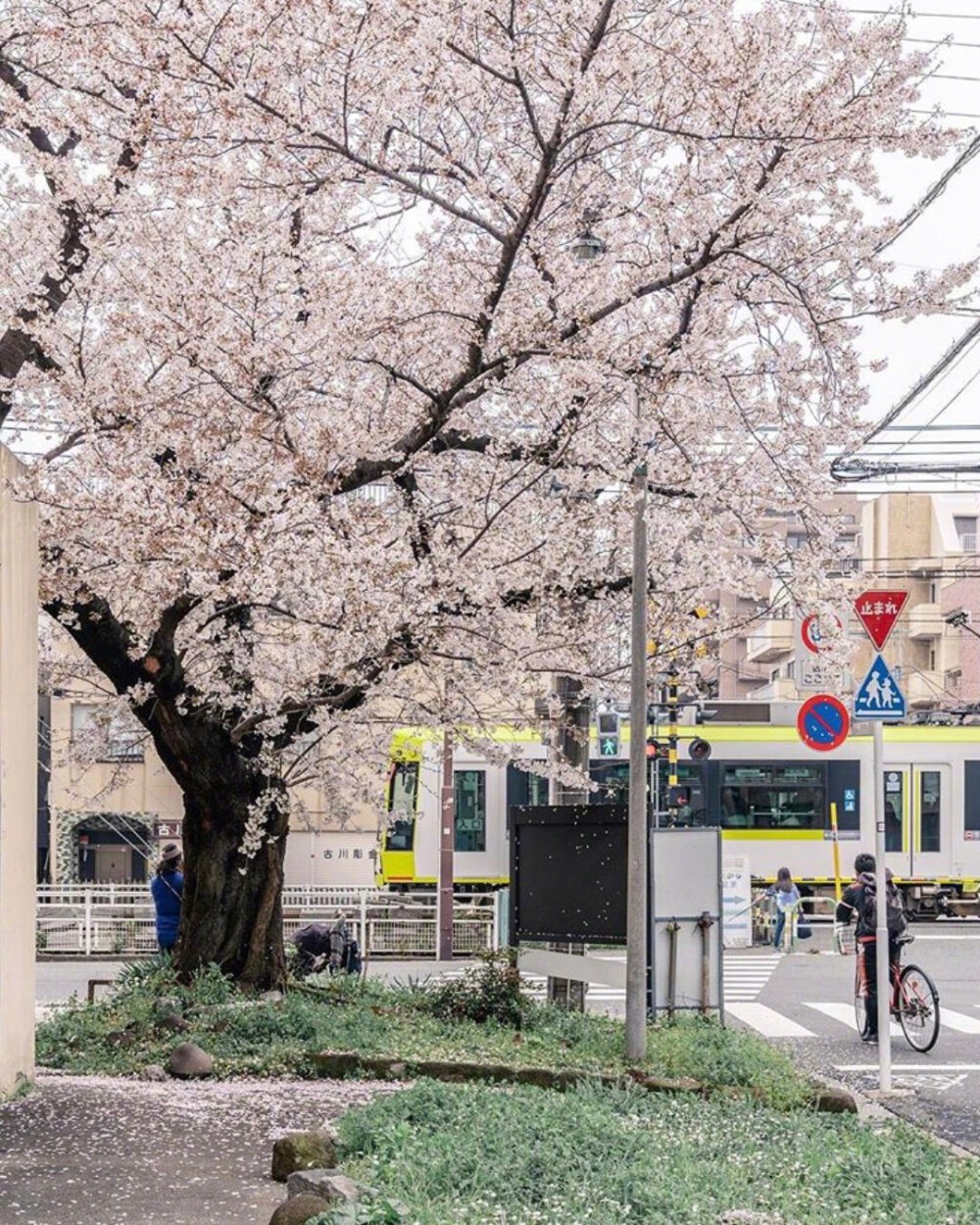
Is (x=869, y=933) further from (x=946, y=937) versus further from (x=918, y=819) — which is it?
(x=918, y=819)

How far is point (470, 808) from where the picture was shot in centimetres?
3158

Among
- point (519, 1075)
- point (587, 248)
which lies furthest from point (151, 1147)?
point (587, 248)

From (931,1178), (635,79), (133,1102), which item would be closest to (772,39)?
(635,79)

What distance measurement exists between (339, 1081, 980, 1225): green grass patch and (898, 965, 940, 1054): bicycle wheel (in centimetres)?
655

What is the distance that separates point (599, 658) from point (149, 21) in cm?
811

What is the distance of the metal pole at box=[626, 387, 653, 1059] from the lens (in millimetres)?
11375

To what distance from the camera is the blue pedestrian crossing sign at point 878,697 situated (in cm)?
1282

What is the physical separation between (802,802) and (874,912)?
16.7 meters

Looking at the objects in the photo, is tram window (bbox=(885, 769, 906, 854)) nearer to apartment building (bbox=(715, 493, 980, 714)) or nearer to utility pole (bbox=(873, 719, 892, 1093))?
utility pole (bbox=(873, 719, 892, 1093))

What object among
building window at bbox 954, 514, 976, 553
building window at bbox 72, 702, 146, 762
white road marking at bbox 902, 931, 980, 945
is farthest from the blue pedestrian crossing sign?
building window at bbox 954, 514, 976, 553

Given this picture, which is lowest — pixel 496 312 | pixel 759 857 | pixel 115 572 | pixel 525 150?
pixel 759 857

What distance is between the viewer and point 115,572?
12.3m

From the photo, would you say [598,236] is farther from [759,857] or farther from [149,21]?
[759,857]

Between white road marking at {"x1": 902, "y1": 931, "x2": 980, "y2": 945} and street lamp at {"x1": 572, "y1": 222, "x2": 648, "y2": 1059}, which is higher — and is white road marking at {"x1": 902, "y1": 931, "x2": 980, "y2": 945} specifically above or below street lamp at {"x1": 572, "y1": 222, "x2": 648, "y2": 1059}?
below
